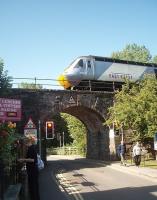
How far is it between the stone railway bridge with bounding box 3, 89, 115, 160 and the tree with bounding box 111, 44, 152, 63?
38228mm

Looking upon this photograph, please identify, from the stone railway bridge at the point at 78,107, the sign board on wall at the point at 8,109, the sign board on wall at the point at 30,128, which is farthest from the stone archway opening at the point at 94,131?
the sign board on wall at the point at 8,109

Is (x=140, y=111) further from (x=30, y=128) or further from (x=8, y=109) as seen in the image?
(x=8, y=109)

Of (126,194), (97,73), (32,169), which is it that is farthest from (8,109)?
(97,73)

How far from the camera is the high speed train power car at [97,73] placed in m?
33.8

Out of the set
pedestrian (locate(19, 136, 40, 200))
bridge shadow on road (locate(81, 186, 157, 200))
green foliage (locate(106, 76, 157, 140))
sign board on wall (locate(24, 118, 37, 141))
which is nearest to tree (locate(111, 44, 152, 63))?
green foliage (locate(106, 76, 157, 140))

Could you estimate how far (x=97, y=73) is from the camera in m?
34.8

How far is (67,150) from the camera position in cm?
6344

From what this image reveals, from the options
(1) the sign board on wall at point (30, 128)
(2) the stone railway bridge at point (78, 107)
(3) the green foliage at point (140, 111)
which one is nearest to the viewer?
(1) the sign board on wall at point (30, 128)

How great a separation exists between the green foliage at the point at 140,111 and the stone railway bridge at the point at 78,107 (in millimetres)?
2328

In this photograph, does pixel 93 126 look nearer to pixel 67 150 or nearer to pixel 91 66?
pixel 91 66

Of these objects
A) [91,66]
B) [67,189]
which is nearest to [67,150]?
[91,66]

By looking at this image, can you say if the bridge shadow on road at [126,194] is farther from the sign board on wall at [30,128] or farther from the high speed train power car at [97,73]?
the high speed train power car at [97,73]

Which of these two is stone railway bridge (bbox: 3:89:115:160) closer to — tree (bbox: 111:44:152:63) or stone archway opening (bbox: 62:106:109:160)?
stone archway opening (bbox: 62:106:109:160)

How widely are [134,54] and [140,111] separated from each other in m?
47.3
